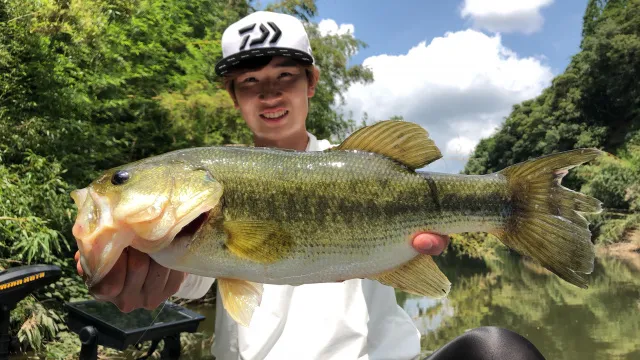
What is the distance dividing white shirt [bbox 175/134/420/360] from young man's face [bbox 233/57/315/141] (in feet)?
2.95

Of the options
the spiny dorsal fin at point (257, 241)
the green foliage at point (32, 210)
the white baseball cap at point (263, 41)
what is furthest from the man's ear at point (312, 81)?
the green foliage at point (32, 210)

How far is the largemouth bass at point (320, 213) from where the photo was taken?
1.48 meters

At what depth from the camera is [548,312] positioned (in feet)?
37.4

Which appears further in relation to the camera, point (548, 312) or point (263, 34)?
point (548, 312)

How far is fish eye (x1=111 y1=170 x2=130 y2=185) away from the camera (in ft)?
5.01

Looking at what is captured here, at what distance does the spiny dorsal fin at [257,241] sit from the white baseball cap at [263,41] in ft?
4.12

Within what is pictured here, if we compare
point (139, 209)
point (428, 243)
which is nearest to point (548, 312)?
point (428, 243)

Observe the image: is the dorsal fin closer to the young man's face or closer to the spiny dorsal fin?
the spiny dorsal fin

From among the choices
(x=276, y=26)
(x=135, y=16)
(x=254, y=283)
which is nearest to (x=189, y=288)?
(x=254, y=283)

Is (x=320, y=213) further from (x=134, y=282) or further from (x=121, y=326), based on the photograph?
(x=121, y=326)

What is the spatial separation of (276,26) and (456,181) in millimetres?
1377

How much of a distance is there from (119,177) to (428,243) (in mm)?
1036

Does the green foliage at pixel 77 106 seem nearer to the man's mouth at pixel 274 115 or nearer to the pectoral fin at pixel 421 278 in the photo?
the man's mouth at pixel 274 115

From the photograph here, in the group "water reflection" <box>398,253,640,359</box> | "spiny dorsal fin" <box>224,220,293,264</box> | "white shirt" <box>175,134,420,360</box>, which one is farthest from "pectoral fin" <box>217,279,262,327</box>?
"water reflection" <box>398,253,640,359</box>
